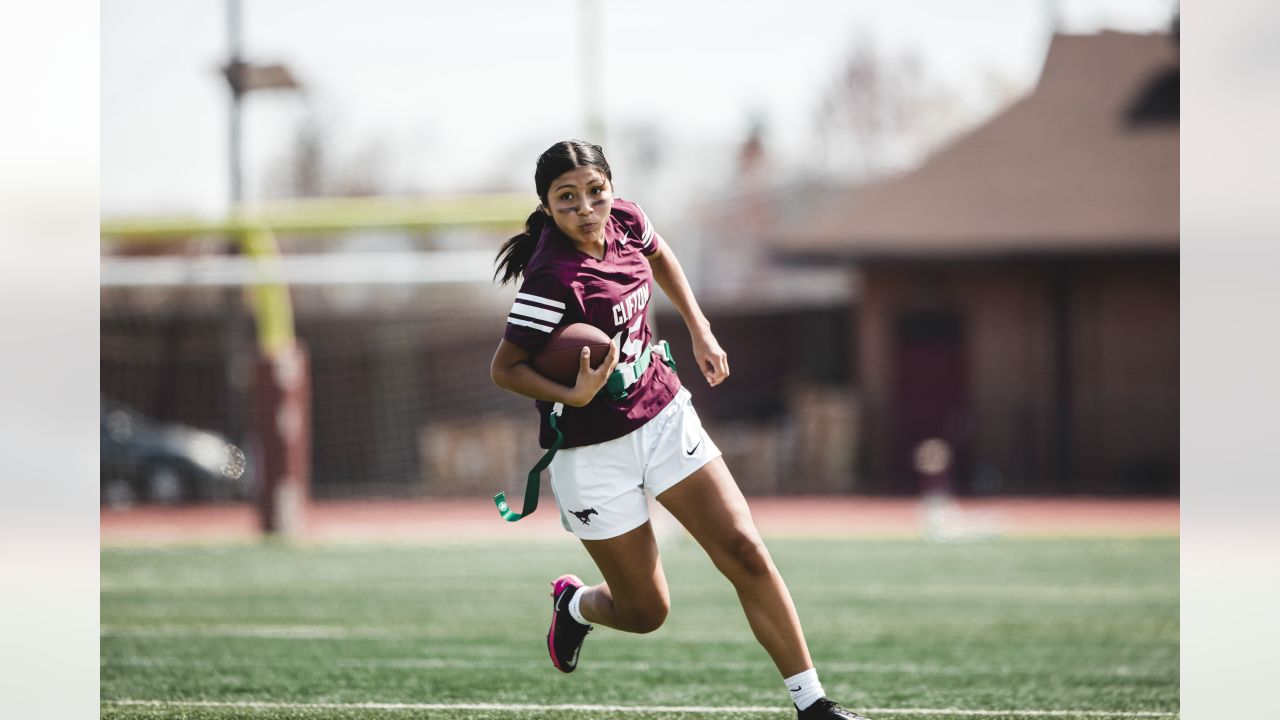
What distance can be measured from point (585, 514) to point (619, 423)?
32 centimetres

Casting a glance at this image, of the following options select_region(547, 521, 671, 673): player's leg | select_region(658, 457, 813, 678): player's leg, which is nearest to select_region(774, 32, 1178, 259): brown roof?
select_region(547, 521, 671, 673): player's leg

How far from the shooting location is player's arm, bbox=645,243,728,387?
449 cm

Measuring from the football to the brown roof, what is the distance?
18.3m

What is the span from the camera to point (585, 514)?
14.0 ft

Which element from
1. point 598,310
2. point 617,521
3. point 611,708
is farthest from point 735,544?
point 611,708

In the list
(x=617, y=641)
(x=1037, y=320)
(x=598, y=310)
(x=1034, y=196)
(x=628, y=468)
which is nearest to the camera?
(x=598, y=310)

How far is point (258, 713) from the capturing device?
488 centimetres

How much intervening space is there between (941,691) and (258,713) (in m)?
2.60

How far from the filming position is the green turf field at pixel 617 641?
517cm

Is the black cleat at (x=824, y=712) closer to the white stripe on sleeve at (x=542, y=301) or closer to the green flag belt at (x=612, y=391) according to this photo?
the green flag belt at (x=612, y=391)

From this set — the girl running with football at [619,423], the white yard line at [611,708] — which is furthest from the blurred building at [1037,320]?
the girl running with football at [619,423]

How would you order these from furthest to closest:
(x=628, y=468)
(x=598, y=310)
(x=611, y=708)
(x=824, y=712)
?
1. (x=611, y=708)
2. (x=628, y=468)
3. (x=598, y=310)
4. (x=824, y=712)

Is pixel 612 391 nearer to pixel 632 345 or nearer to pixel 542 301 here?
pixel 632 345
